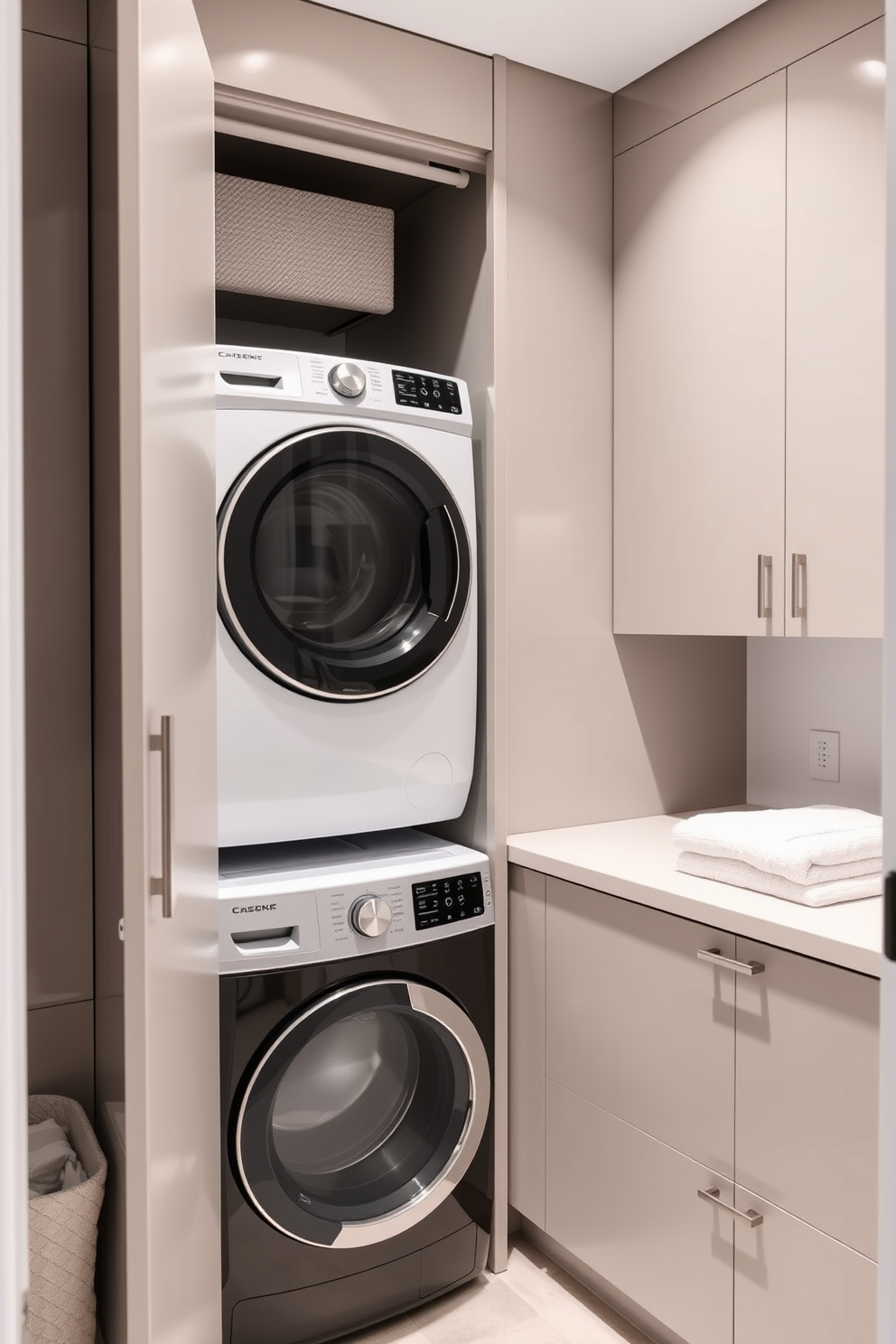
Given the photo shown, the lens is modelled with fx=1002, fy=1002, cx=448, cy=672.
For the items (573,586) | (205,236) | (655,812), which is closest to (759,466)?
(573,586)

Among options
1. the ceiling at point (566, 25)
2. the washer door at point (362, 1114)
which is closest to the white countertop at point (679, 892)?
the washer door at point (362, 1114)

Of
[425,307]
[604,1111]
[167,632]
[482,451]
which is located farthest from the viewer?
[425,307]

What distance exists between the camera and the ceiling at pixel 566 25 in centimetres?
178

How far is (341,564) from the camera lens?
1.87 metres

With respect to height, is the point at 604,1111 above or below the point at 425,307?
below

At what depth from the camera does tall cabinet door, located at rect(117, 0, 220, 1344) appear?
1.05 meters

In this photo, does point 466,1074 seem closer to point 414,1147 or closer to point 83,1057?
point 414,1147

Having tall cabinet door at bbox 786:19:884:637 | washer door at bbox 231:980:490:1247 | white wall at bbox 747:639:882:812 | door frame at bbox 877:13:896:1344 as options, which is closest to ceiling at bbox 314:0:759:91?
tall cabinet door at bbox 786:19:884:637

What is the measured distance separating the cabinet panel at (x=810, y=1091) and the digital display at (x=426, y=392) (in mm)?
1120

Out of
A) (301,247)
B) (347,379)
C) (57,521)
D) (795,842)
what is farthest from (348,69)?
(795,842)

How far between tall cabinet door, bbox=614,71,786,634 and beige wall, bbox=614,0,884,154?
0.03 m

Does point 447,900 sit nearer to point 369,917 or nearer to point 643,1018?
point 369,917

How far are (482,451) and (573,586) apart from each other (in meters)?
0.34

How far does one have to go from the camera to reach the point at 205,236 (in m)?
1.42
